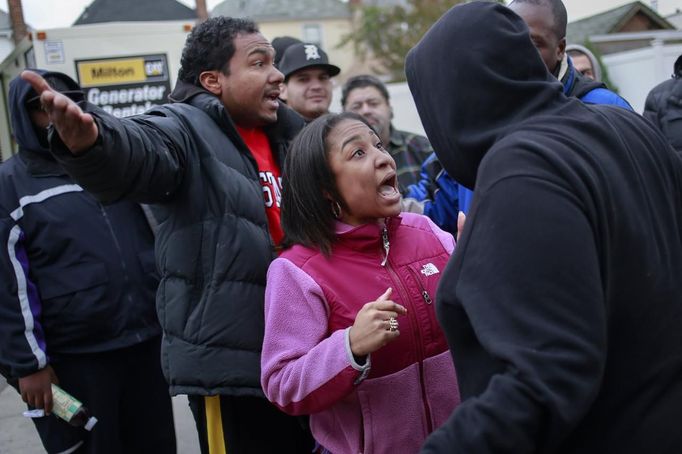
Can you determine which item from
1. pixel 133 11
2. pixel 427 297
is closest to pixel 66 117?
pixel 427 297

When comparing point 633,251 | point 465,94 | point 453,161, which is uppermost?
point 465,94

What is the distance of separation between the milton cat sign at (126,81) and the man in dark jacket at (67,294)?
588 cm

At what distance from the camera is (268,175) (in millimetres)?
2686

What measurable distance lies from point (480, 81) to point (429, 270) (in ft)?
2.86

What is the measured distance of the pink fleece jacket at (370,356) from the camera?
1.99 m

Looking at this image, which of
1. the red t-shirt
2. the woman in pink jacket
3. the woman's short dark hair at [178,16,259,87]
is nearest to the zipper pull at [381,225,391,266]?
the woman in pink jacket

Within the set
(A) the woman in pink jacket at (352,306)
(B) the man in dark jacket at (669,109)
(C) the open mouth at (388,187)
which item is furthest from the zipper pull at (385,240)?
(B) the man in dark jacket at (669,109)

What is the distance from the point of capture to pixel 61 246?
3182mm

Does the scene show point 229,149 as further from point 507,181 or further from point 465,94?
point 507,181

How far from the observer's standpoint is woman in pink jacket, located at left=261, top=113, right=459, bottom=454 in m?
1.92

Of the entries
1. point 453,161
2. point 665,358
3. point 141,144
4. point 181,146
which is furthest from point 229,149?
point 665,358

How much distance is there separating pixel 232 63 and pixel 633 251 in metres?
1.75

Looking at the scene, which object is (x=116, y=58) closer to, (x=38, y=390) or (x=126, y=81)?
(x=126, y=81)

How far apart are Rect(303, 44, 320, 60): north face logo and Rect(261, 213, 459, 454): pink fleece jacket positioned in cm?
256
